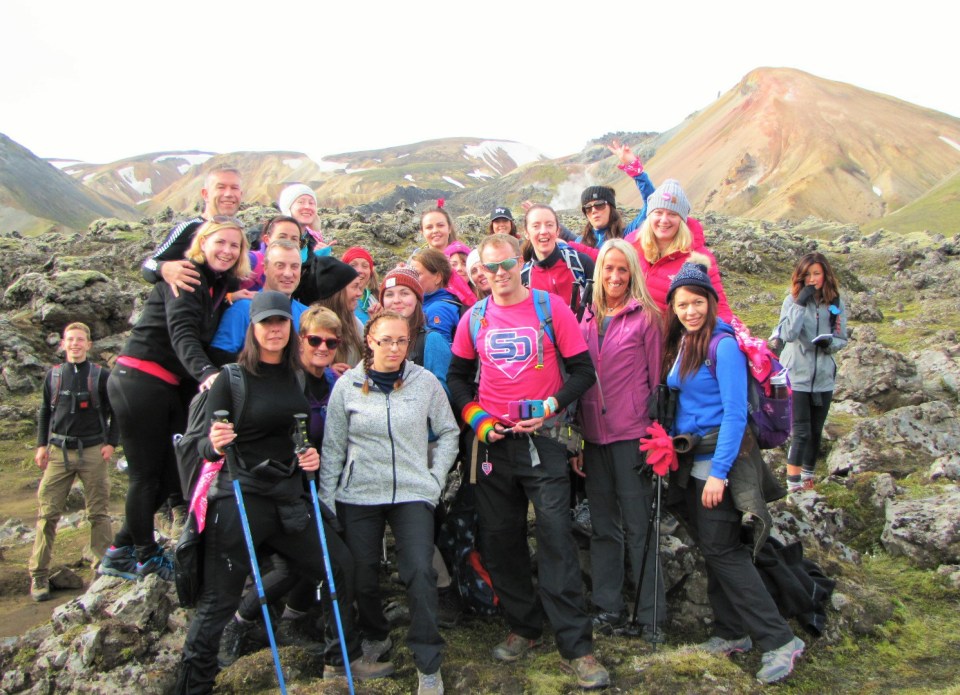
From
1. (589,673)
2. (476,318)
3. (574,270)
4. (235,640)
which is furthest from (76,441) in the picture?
(589,673)

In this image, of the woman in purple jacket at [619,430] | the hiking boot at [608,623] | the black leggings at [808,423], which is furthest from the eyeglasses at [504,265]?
the black leggings at [808,423]

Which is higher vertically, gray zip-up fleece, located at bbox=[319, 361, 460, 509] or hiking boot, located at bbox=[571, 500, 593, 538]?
gray zip-up fleece, located at bbox=[319, 361, 460, 509]

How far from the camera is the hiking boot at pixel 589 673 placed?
443 centimetres

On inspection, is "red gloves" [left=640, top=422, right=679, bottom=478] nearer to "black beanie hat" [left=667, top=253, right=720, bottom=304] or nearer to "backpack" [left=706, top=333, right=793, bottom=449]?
"backpack" [left=706, top=333, right=793, bottom=449]

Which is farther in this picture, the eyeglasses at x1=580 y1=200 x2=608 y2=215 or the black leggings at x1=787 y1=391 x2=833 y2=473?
the black leggings at x1=787 y1=391 x2=833 y2=473

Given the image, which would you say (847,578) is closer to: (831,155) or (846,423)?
(846,423)

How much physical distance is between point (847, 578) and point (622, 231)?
3.95m

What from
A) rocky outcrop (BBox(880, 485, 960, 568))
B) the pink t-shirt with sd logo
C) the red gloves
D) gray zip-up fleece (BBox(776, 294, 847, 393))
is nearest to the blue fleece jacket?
the red gloves

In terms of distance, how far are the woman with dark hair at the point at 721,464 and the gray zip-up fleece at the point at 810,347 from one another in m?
4.11

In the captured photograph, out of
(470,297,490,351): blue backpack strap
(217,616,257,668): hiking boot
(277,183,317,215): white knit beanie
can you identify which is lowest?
(217,616,257,668): hiking boot

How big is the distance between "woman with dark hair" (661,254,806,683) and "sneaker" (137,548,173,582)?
417 cm

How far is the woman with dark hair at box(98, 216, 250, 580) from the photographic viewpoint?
474cm

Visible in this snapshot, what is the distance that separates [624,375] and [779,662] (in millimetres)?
2288

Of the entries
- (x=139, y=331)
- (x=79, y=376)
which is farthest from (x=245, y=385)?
(x=79, y=376)
